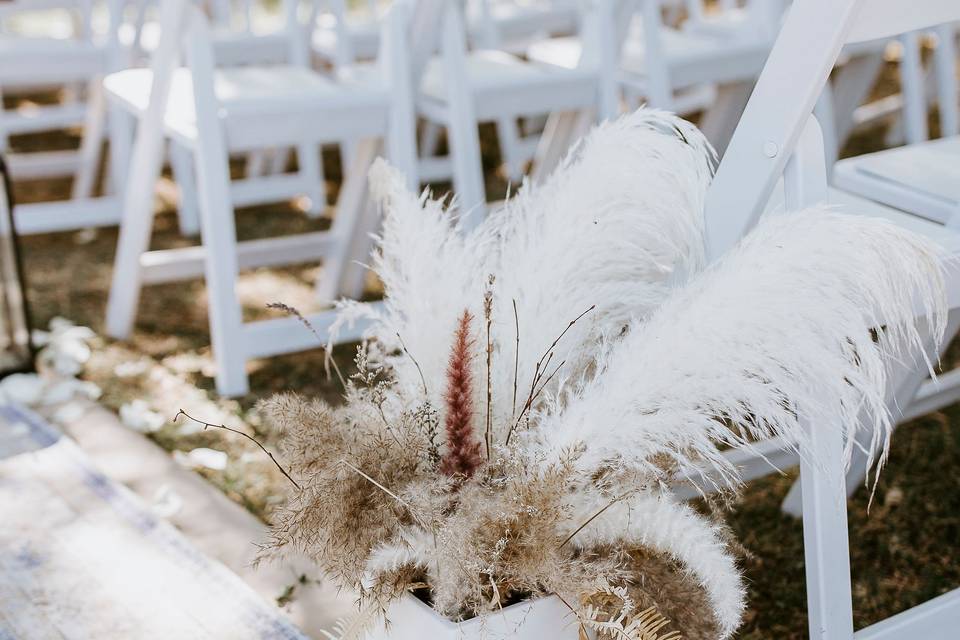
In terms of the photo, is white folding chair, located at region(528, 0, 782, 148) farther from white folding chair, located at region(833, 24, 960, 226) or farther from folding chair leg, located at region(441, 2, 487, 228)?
white folding chair, located at region(833, 24, 960, 226)

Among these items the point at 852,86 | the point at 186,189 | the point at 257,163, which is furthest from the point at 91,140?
the point at 852,86

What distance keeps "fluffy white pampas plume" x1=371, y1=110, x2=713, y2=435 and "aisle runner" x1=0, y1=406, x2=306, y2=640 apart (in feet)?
1.73

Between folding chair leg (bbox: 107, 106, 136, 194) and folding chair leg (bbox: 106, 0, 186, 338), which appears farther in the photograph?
folding chair leg (bbox: 107, 106, 136, 194)

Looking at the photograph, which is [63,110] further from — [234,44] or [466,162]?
[466,162]

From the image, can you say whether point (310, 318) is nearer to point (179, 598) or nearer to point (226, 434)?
point (226, 434)

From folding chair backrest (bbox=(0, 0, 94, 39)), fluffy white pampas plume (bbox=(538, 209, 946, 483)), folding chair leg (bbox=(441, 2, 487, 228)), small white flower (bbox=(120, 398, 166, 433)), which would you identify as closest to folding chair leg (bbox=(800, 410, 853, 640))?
fluffy white pampas plume (bbox=(538, 209, 946, 483))

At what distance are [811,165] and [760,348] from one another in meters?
0.26

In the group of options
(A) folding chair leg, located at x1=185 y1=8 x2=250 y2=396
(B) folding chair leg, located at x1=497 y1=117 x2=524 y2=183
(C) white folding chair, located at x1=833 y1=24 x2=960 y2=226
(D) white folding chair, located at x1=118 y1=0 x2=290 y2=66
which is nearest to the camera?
(C) white folding chair, located at x1=833 y1=24 x2=960 y2=226

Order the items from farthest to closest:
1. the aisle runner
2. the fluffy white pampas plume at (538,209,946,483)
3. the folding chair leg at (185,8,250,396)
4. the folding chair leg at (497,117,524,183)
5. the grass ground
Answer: the folding chair leg at (497,117,524,183) → the folding chair leg at (185,8,250,396) → the grass ground → the aisle runner → the fluffy white pampas plume at (538,209,946,483)

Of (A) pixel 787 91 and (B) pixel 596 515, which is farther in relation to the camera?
(A) pixel 787 91

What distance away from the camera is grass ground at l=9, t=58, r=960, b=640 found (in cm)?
151

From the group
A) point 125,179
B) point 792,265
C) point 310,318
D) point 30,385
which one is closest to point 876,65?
point 310,318

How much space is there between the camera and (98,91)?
10.0 ft

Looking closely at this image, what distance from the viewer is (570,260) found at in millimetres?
1030
